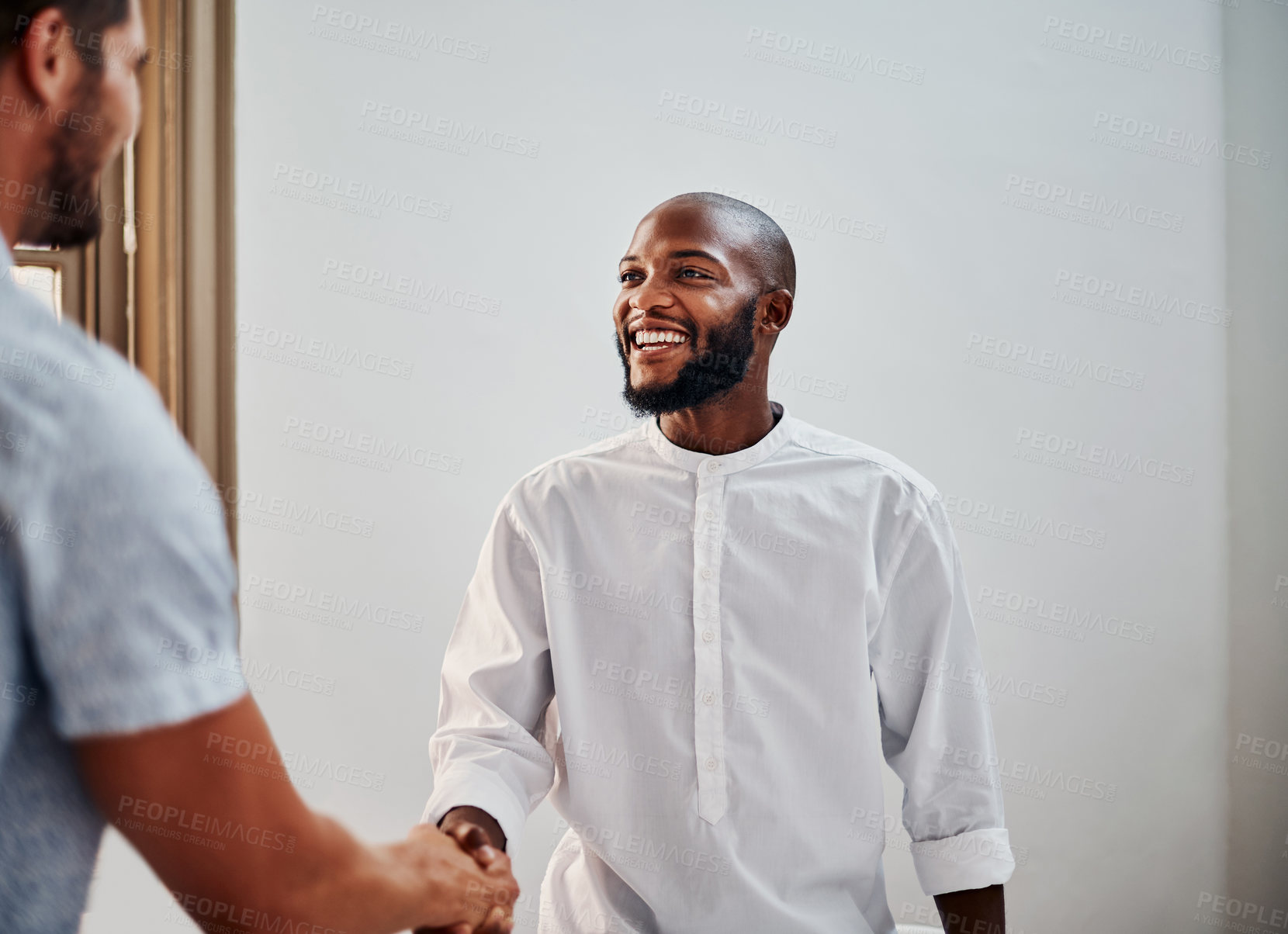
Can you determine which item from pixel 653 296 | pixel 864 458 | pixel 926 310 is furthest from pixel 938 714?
pixel 926 310

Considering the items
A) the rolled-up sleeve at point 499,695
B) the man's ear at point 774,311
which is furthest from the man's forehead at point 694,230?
the rolled-up sleeve at point 499,695

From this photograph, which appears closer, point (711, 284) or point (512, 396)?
point (711, 284)

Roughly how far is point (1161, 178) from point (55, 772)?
2.81 metres

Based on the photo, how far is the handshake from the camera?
1214 mm

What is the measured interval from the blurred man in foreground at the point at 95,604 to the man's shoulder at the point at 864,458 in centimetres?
116

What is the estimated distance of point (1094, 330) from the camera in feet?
8.16

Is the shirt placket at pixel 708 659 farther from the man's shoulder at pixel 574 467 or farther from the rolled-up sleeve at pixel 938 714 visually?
the rolled-up sleeve at pixel 938 714

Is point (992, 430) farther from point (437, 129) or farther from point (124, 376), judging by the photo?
point (124, 376)

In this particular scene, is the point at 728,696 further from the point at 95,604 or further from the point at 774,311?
the point at 95,604

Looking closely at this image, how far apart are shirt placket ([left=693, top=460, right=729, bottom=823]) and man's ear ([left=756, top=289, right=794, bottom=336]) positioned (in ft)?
1.16

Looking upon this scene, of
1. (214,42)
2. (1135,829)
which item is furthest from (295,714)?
(1135,829)

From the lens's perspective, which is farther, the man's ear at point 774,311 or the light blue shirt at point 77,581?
the man's ear at point 774,311

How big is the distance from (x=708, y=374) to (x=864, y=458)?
0.33 m

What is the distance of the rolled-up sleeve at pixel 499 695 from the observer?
4.85 ft
